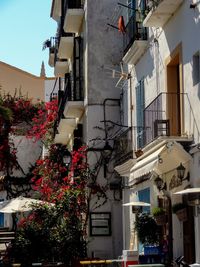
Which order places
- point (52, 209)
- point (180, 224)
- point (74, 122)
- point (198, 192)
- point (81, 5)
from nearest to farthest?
point (198, 192) < point (180, 224) < point (52, 209) < point (81, 5) < point (74, 122)

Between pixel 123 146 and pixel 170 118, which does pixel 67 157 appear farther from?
pixel 170 118

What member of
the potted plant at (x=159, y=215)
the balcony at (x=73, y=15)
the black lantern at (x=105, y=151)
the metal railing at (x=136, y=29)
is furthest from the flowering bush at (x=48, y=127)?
the potted plant at (x=159, y=215)

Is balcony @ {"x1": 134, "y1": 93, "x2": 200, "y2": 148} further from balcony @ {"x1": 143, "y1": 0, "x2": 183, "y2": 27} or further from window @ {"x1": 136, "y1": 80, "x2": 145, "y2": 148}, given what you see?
balcony @ {"x1": 143, "y1": 0, "x2": 183, "y2": 27}

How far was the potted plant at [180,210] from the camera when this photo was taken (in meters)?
18.2

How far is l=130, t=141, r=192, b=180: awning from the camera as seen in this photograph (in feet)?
57.3

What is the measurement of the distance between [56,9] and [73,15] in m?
9.13

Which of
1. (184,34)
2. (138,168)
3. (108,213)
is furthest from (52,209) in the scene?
(184,34)

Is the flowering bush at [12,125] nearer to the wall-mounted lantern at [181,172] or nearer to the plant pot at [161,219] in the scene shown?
the plant pot at [161,219]

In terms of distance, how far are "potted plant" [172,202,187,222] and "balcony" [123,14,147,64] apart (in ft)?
18.3

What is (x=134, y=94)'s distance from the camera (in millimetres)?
24359

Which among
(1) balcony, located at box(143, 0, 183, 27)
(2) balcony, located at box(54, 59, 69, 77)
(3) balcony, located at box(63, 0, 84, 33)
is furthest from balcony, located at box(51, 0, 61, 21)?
(1) balcony, located at box(143, 0, 183, 27)

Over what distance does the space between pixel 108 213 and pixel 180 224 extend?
794 cm

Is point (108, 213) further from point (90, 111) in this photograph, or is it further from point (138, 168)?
point (138, 168)

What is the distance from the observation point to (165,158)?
18234 millimetres
